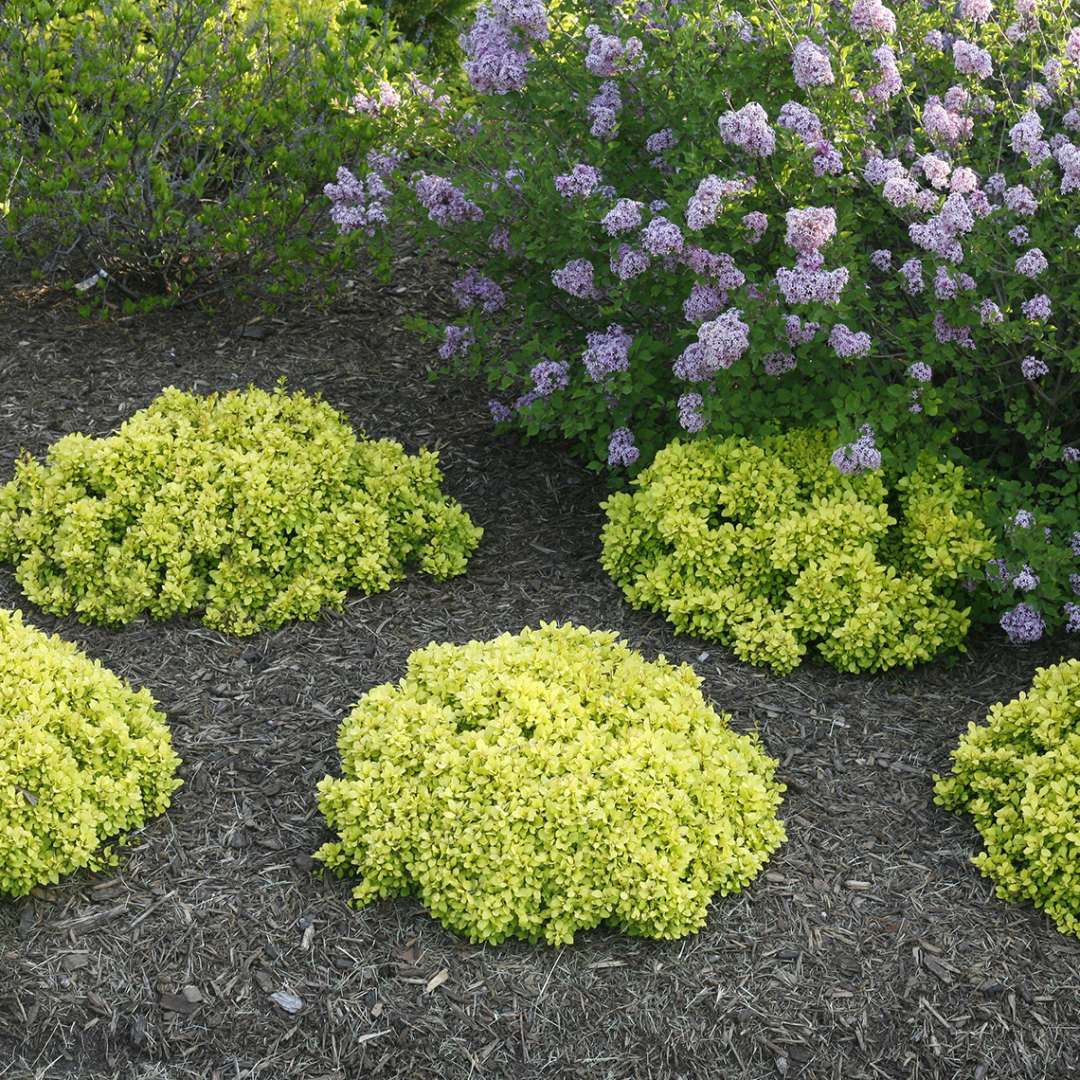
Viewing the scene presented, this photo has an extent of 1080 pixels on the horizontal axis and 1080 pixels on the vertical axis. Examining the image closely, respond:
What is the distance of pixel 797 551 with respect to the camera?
4.38m

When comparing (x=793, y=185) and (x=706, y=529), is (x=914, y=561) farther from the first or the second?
(x=793, y=185)

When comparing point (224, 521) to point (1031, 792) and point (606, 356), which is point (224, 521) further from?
point (1031, 792)

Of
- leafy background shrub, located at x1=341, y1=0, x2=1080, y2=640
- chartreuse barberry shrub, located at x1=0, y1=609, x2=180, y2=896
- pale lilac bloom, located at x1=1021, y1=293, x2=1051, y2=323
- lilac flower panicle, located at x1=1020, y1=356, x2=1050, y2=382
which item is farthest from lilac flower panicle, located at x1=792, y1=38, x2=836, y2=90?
chartreuse barberry shrub, located at x1=0, y1=609, x2=180, y2=896

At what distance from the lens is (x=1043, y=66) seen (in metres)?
4.24

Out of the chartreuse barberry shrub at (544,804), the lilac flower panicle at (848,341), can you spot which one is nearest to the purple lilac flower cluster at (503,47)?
the lilac flower panicle at (848,341)

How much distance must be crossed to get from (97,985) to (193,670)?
122cm

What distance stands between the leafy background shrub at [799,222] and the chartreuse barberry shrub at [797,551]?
0.45ft

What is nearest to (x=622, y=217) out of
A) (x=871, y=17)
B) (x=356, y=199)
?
(x=871, y=17)

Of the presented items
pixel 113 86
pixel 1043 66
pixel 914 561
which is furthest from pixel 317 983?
pixel 113 86

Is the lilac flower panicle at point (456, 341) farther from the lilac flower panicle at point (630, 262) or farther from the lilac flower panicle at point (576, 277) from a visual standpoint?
the lilac flower panicle at point (630, 262)

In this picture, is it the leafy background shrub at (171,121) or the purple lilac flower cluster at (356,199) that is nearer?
the purple lilac flower cluster at (356,199)

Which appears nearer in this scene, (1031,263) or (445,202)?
(1031,263)

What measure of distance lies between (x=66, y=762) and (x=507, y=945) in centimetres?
119

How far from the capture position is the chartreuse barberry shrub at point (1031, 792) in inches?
135
